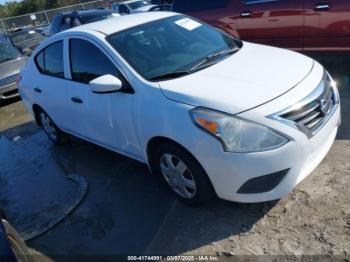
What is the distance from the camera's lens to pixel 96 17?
11.5 metres

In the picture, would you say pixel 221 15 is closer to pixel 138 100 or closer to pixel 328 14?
pixel 328 14

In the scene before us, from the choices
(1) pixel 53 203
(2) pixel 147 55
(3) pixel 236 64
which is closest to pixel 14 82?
(1) pixel 53 203

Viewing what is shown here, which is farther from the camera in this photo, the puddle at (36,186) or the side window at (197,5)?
the side window at (197,5)

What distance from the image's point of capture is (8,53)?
973 centimetres

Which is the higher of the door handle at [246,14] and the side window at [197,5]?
the side window at [197,5]

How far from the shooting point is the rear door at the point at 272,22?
5582 millimetres

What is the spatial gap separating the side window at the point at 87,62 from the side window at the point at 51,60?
0.99 feet

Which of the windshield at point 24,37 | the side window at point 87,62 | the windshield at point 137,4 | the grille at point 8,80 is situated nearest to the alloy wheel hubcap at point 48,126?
the side window at point 87,62

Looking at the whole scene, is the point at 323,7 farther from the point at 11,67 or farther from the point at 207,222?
the point at 11,67

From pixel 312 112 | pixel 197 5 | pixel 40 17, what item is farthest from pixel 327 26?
pixel 40 17

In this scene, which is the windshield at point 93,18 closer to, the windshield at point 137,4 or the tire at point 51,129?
the tire at point 51,129

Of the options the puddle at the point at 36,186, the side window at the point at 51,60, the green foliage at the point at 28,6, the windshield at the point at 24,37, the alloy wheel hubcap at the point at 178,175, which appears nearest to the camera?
the alloy wheel hubcap at the point at 178,175

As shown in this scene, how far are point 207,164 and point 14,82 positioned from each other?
23.7ft

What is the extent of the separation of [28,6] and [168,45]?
188 ft
